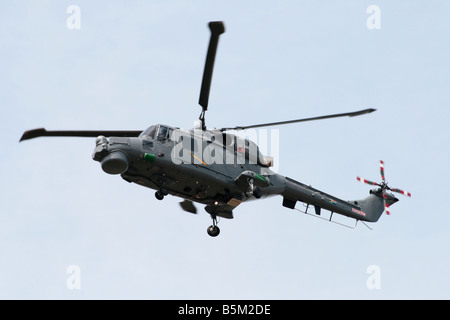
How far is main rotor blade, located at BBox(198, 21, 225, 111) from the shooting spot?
22000 millimetres

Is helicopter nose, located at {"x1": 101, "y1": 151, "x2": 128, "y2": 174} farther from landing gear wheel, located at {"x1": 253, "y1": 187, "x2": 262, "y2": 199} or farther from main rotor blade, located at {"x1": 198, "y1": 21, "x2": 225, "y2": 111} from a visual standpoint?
landing gear wheel, located at {"x1": 253, "y1": 187, "x2": 262, "y2": 199}

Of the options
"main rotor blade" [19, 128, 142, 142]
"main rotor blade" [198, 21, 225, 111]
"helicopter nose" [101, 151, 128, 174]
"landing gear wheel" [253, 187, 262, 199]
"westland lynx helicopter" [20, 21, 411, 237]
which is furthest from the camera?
"landing gear wheel" [253, 187, 262, 199]

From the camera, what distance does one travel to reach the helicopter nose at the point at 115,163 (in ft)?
80.6

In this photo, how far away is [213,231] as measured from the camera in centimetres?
2853

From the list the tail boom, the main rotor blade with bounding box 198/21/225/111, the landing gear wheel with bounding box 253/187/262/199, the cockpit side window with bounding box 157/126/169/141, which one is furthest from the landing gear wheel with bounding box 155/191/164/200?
the tail boom

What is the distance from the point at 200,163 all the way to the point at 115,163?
10.4ft

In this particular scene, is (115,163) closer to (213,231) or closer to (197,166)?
(197,166)

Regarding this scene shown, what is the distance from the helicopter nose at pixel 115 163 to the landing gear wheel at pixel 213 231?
5114 mm

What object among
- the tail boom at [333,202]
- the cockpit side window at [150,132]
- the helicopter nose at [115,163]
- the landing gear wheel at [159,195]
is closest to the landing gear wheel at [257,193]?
the tail boom at [333,202]

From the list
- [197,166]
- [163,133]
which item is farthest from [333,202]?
[163,133]

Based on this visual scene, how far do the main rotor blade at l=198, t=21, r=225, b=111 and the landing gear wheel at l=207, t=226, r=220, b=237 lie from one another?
489 cm

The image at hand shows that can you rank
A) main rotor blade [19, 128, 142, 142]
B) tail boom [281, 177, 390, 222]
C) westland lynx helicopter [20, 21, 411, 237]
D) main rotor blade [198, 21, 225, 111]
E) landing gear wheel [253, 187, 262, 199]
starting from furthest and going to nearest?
tail boom [281, 177, 390, 222] < landing gear wheel [253, 187, 262, 199] < main rotor blade [19, 128, 142, 142] < westland lynx helicopter [20, 21, 411, 237] < main rotor blade [198, 21, 225, 111]

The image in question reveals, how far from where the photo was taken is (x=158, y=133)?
85.2 feet
